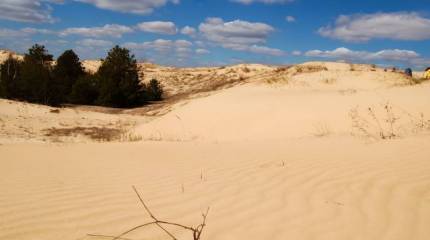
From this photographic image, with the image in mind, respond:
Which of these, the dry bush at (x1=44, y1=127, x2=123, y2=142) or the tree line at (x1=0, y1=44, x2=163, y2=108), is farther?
the tree line at (x1=0, y1=44, x2=163, y2=108)

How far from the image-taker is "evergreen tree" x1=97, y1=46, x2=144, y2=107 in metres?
27.4

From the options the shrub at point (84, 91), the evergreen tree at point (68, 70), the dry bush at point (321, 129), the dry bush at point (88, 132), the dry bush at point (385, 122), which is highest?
the evergreen tree at point (68, 70)

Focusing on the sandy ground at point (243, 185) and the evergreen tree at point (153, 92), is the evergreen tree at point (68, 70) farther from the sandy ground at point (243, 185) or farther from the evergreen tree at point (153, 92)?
the sandy ground at point (243, 185)

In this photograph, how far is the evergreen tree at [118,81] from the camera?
2738 centimetres

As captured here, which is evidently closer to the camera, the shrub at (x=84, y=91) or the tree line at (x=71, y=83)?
the tree line at (x=71, y=83)

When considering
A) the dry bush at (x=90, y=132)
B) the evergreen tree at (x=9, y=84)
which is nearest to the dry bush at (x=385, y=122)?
the dry bush at (x=90, y=132)

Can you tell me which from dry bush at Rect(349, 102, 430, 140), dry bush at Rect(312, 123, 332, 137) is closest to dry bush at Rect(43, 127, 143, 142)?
dry bush at Rect(312, 123, 332, 137)

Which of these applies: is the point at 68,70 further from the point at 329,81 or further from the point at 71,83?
the point at 329,81

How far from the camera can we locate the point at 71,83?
97.5 feet

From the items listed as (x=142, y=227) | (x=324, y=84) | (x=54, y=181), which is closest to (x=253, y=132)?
(x=54, y=181)

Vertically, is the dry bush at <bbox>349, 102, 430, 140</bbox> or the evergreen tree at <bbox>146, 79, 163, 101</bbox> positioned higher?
the evergreen tree at <bbox>146, 79, 163, 101</bbox>

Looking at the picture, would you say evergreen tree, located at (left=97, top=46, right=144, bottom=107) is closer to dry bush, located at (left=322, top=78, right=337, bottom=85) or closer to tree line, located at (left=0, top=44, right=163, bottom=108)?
tree line, located at (left=0, top=44, right=163, bottom=108)

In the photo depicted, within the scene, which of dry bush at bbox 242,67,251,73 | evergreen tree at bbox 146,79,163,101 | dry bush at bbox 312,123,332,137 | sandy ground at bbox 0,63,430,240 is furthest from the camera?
dry bush at bbox 242,67,251,73

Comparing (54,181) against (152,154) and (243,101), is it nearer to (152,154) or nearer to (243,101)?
(152,154)
